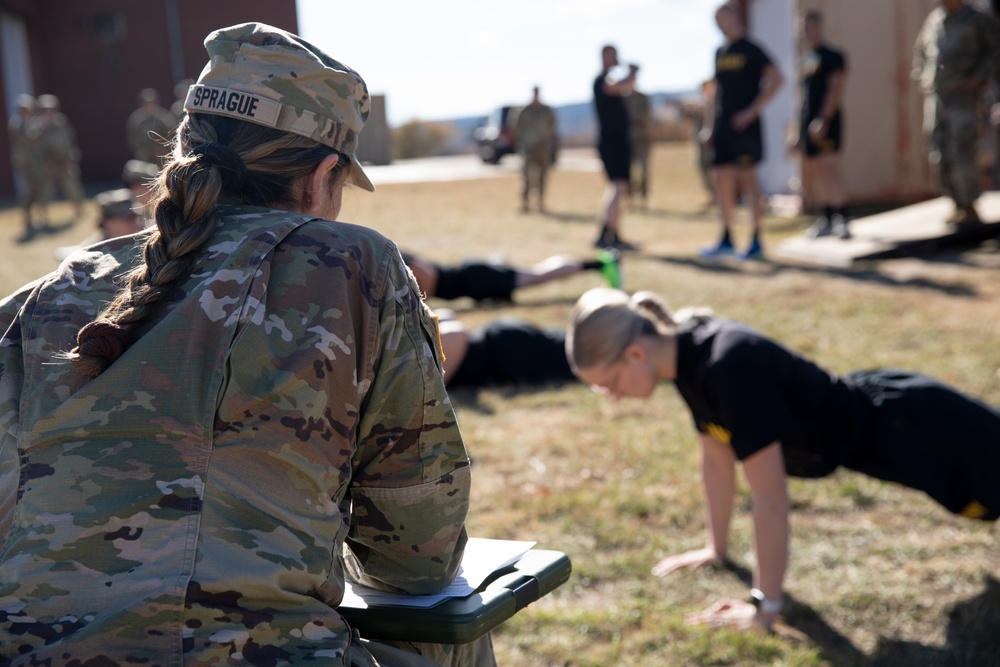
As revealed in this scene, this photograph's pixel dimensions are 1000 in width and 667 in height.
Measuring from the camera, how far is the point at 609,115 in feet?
33.7

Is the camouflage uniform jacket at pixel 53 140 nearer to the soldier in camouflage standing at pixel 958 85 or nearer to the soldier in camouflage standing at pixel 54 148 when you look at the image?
the soldier in camouflage standing at pixel 54 148

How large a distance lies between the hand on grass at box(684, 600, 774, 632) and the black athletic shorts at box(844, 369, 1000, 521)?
52 centimetres

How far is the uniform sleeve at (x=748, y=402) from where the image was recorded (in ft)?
8.50

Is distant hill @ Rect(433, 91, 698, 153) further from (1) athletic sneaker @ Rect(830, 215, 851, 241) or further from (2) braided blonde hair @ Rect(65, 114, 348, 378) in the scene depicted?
(2) braided blonde hair @ Rect(65, 114, 348, 378)

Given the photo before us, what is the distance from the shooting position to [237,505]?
127cm

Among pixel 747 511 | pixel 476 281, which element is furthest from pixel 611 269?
pixel 747 511

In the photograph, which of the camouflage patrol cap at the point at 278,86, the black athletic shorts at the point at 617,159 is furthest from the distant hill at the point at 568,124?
the camouflage patrol cap at the point at 278,86

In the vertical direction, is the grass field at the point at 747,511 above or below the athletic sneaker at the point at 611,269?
below

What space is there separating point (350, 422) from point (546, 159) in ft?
50.0

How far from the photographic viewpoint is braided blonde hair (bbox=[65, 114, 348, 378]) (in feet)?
4.31

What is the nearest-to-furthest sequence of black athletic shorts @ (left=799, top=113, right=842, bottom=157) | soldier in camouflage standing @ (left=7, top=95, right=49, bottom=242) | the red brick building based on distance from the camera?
black athletic shorts @ (left=799, top=113, right=842, bottom=157) → soldier in camouflage standing @ (left=7, top=95, right=49, bottom=242) → the red brick building

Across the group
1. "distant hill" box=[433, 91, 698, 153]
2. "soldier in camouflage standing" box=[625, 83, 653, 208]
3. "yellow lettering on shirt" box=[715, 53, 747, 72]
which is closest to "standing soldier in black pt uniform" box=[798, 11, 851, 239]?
"yellow lettering on shirt" box=[715, 53, 747, 72]

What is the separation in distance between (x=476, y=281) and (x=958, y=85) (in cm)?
446

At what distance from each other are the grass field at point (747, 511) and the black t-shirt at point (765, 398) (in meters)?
0.45
